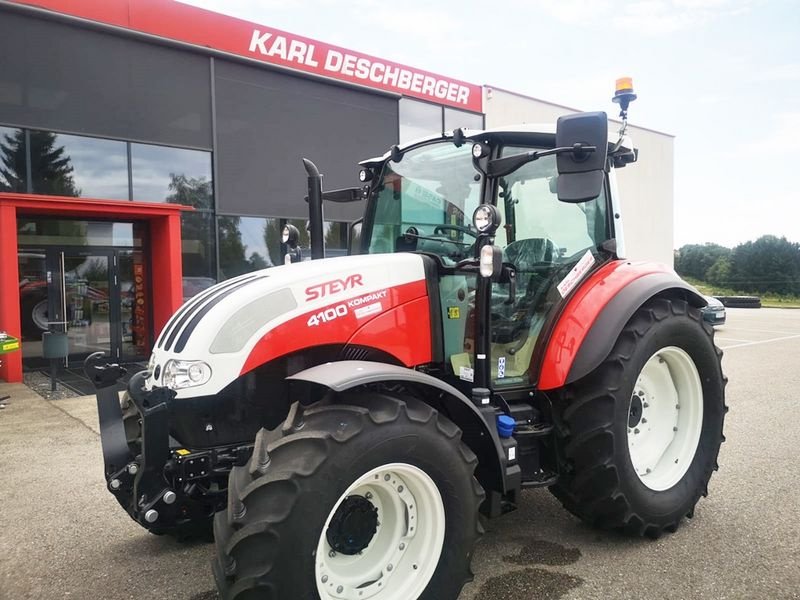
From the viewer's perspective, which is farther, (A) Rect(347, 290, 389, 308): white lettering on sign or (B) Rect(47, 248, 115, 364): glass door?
(B) Rect(47, 248, 115, 364): glass door

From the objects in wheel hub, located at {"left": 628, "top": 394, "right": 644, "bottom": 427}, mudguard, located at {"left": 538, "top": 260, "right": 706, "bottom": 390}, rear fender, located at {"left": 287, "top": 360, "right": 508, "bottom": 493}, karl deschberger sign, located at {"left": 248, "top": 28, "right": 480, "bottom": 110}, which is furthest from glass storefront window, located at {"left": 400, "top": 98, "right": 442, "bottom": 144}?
rear fender, located at {"left": 287, "top": 360, "right": 508, "bottom": 493}

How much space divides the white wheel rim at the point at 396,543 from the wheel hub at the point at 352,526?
33 mm

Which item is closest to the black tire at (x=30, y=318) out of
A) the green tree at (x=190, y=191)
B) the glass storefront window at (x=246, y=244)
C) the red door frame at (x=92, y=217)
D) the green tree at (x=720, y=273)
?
the red door frame at (x=92, y=217)

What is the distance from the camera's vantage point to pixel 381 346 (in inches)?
121

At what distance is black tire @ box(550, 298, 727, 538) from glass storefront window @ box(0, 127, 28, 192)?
9790mm

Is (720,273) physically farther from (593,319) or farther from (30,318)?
(593,319)

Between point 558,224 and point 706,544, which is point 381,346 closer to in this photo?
point 558,224

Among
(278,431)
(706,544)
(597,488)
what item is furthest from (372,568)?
(706,544)

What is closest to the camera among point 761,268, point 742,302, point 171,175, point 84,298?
point 84,298

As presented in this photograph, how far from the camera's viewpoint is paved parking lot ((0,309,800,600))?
10.1 ft

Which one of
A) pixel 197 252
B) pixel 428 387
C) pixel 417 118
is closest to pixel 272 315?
pixel 428 387

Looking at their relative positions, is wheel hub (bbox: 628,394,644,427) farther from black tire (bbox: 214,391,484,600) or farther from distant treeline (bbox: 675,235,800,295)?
distant treeline (bbox: 675,235,800,295)

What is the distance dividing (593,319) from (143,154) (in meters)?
9.72

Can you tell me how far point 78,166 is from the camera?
1029 cm
